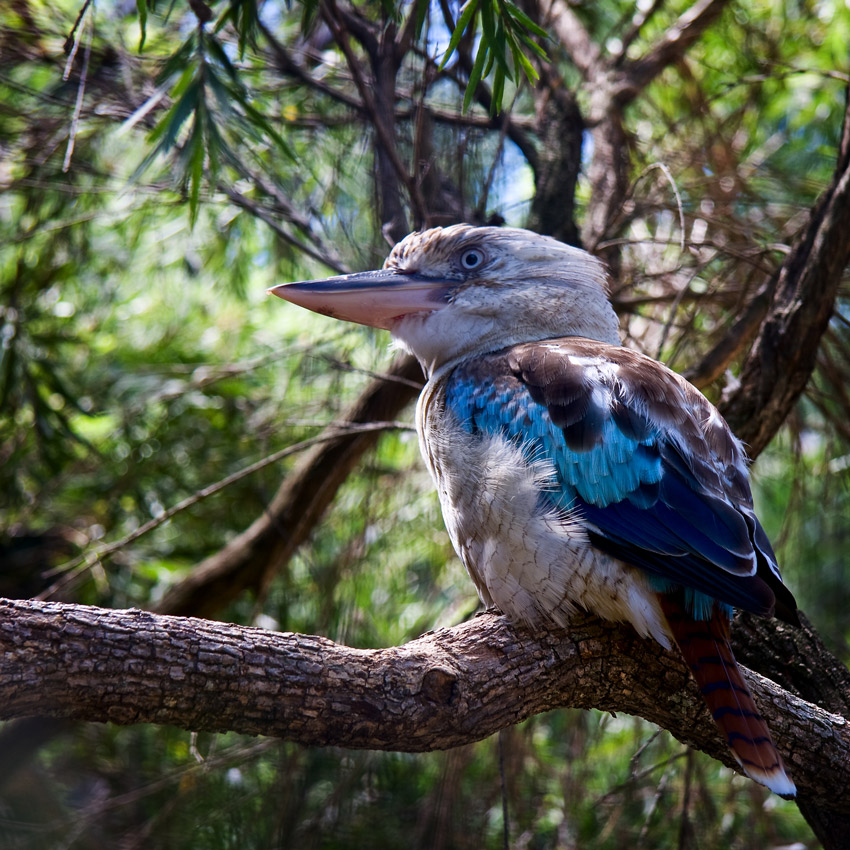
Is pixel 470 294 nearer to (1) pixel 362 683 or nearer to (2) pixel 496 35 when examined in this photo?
(2) pixel 496 35

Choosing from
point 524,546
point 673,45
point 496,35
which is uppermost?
point 673,45

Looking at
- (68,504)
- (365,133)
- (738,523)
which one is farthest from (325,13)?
(68,504)

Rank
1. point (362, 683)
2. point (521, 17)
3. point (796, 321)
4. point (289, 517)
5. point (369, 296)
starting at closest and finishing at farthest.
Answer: point (362, 683) < point (521, 17) < point (369, 296) < point (796, 321) < point (289, 517)

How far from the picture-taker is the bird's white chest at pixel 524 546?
203 cm

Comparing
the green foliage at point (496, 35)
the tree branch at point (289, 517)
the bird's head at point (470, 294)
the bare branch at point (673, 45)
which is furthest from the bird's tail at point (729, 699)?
the bare branch at point (673, 45)

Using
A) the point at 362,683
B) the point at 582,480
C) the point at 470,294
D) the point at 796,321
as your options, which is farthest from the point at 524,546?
the point at 796,321

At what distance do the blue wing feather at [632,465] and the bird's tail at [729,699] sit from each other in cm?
5

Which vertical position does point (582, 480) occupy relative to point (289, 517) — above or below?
above

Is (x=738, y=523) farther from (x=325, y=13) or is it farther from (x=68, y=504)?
(x=68, y=504)

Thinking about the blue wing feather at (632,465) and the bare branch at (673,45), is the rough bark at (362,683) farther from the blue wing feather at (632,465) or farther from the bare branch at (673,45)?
the bare branch at (673,45)

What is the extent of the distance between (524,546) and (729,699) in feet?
1.79

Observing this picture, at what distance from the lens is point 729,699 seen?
6.00 ft

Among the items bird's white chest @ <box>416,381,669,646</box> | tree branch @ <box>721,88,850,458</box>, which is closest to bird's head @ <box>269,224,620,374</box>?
bird's white chest @ <box>416,381,669,646</box>

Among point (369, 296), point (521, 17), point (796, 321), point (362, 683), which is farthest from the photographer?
point (796, 321)
